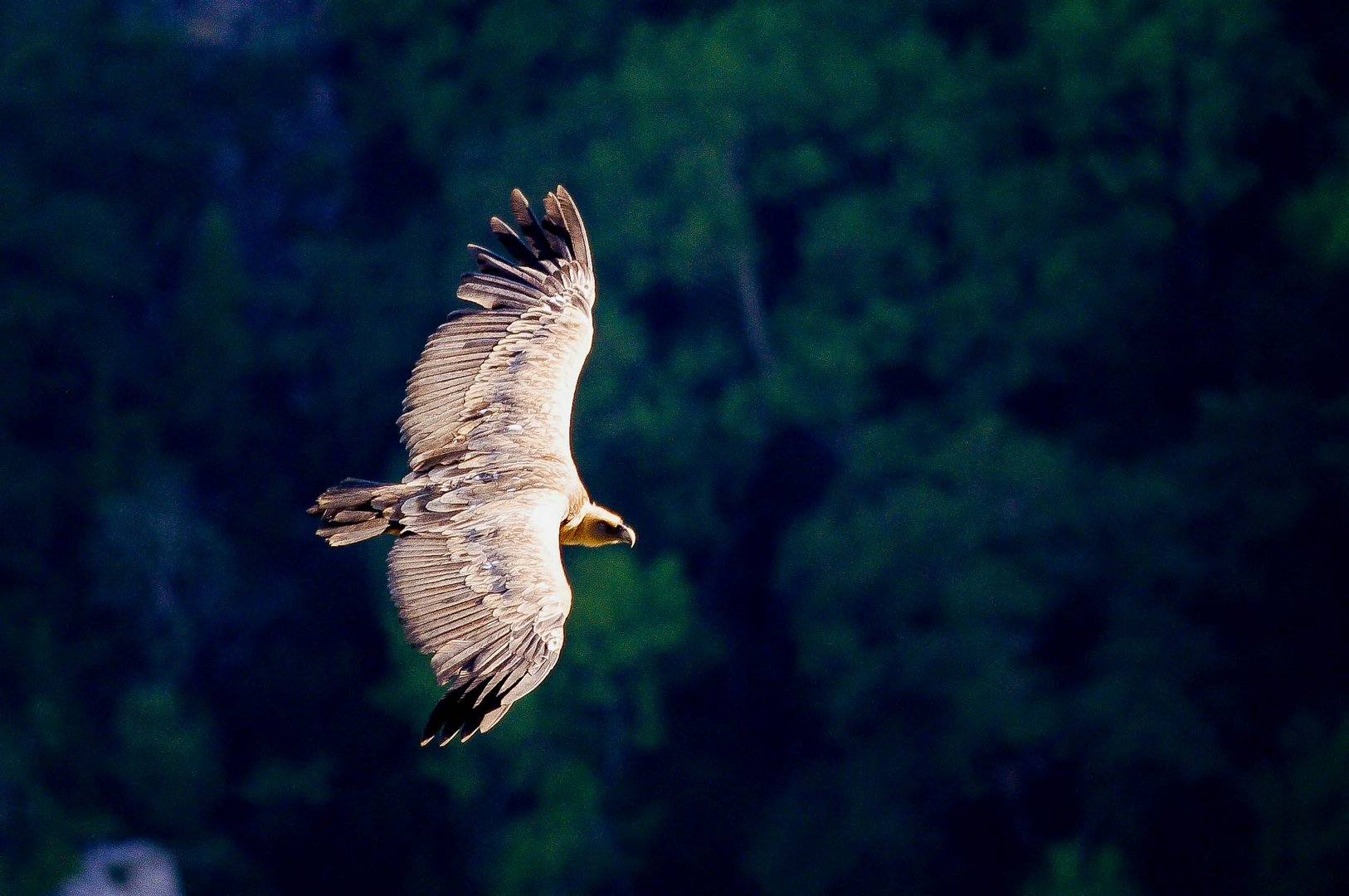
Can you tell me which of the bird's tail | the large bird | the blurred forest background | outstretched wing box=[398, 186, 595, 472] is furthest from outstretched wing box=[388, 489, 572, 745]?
the blurred forest background

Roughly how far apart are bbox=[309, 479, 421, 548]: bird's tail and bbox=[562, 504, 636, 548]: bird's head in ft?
3.35

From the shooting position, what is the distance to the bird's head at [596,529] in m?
10.8

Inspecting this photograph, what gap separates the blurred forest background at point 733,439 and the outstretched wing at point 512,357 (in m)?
18.4

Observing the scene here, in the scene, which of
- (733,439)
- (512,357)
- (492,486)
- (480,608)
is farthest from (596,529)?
(733,439)

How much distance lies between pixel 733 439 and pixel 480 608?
87.5 feet

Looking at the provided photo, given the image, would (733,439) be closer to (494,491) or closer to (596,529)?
(596,529)

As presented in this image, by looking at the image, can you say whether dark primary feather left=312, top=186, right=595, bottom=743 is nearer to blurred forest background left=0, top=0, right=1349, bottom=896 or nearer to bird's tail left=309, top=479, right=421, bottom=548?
bird's tail left=309, top=479, right=421, bottom=548

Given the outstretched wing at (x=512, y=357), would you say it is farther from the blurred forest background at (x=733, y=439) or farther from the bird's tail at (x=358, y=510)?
the blurred forest background at (x=733, y=439)

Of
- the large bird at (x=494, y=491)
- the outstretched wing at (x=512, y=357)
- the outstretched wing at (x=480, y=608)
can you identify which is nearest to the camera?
the outstretched wing at (x=480, y=608)

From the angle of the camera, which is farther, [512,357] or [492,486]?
[512,357]

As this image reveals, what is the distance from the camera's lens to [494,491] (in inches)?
401

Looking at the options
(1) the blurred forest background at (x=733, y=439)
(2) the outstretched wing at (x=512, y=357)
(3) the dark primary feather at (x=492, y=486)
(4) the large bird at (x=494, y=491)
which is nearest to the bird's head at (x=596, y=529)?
(4) the large bird at (x=494, y=491)

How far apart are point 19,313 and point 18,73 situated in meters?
6.01

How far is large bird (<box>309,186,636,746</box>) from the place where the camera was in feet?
29.5
